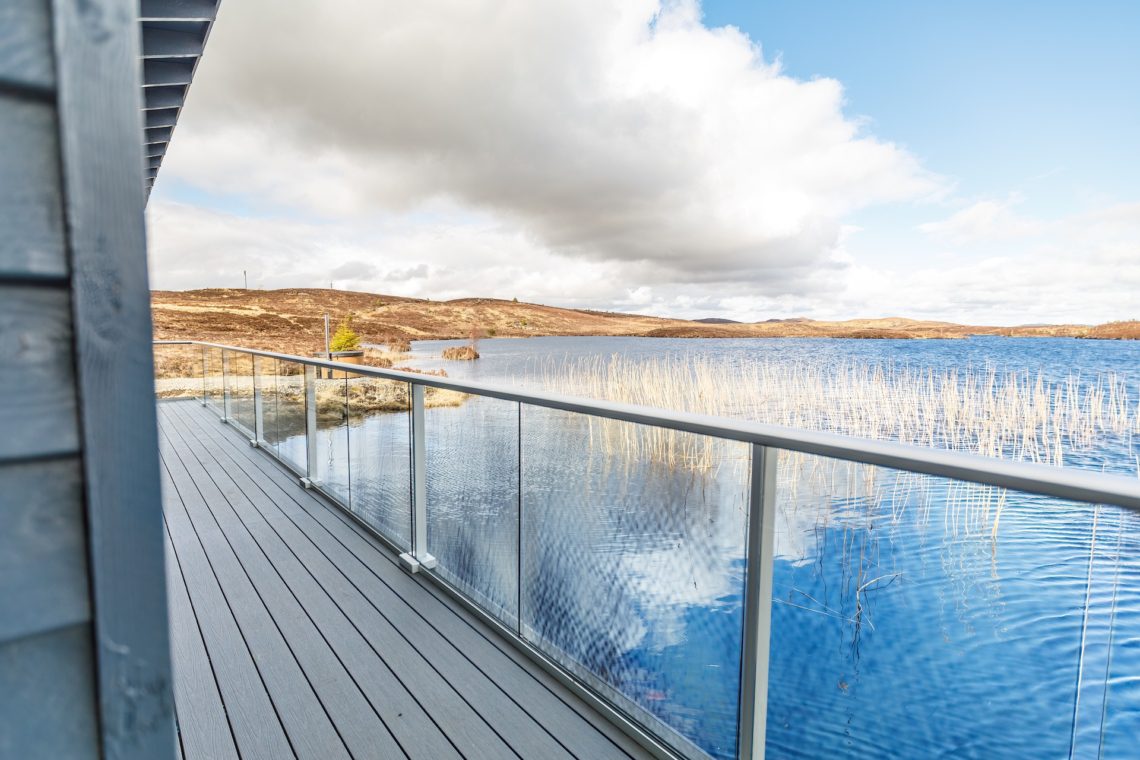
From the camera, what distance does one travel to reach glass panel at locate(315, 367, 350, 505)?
3852 millimetres

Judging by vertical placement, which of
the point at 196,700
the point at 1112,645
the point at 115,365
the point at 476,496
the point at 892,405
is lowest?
the point at 196,700

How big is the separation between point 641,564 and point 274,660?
1546mm

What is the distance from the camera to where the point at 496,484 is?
2500 millimetres

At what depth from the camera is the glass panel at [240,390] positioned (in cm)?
593

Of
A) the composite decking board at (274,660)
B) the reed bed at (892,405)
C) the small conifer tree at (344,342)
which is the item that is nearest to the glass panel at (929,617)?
the composite decking board at (274,660)

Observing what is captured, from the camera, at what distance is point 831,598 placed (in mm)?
1472

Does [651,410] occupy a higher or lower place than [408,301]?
lower

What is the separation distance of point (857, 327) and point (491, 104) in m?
22.8

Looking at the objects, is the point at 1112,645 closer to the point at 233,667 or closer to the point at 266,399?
the point at 233,667

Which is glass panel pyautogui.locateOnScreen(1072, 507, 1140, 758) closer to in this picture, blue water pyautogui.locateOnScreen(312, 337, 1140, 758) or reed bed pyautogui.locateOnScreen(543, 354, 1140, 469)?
blue water pyautogui.locateOnScreen(312, 337, 1140, 758)

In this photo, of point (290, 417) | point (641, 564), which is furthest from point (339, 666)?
point (290, 417)

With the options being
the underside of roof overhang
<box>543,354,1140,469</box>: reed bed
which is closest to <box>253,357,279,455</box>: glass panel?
the underside of roof overhang

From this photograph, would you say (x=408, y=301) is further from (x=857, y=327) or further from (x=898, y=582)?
(x=898, y=582)

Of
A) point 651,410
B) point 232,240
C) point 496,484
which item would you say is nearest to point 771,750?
point 651,410
